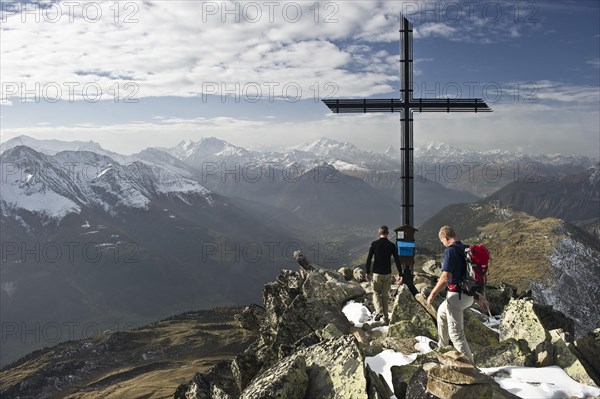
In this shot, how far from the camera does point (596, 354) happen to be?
14570 millimetres

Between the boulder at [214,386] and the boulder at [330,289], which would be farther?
the boulder at [330,289]

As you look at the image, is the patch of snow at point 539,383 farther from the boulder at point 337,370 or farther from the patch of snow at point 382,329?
the patch of snow at point 382,329

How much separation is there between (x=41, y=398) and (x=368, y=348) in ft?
319

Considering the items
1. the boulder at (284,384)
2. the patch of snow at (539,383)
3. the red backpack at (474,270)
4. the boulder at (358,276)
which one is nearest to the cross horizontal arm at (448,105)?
the red backpack at (474,270)

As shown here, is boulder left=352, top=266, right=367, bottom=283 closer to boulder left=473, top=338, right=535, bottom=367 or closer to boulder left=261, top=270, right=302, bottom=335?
boulder left=261, top=270, right=302, bottom=335

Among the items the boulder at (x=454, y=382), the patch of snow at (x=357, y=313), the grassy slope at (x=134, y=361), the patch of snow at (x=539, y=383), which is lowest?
the grassy slope at (x=134, y=361)

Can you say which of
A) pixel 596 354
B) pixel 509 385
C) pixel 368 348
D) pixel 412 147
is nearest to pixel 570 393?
pixel 509 385

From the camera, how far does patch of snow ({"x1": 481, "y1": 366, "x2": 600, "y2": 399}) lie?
11.9m

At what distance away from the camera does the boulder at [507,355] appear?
13.9m

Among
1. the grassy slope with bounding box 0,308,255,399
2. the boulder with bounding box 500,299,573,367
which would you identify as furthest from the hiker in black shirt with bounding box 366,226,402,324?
the grassy slope with bounding box 0,308,255,399

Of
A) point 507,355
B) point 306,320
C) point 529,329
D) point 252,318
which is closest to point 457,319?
point 507,355

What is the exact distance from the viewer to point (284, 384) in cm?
1134

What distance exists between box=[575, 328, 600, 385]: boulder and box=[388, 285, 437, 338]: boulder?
532cm

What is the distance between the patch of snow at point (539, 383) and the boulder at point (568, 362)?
26 centimetres
